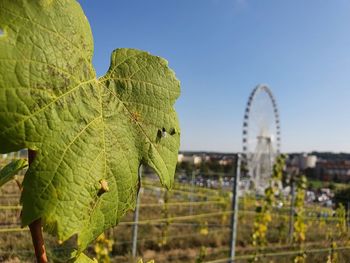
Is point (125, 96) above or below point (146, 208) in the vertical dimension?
above

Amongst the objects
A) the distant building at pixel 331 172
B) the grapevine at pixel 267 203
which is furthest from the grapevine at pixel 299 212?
the distant building at pixel 331 172

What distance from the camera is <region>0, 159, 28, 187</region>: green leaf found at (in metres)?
0.47

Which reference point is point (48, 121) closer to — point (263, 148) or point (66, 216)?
point (66, 216)

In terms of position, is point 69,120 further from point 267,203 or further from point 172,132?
point 267,203

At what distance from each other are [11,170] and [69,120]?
5.0 inches

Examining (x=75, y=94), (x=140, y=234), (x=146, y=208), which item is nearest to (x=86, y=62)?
(x=75, y=94)

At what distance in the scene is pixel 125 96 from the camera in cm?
46

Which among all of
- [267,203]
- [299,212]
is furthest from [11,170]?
[299,212]

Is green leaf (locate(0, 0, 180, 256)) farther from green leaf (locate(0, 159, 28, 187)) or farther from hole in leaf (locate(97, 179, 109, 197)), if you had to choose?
green leaf (locate(0, 159, 28, 187))

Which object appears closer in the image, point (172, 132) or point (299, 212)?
point (172, 132)

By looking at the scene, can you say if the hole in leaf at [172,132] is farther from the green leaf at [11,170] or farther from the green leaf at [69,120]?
the green leaf at [11,170]

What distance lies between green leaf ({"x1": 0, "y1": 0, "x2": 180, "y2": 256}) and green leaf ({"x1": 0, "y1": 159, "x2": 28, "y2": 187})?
11 centimetres

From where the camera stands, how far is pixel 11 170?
477 mm

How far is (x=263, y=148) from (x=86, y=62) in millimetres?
19130
